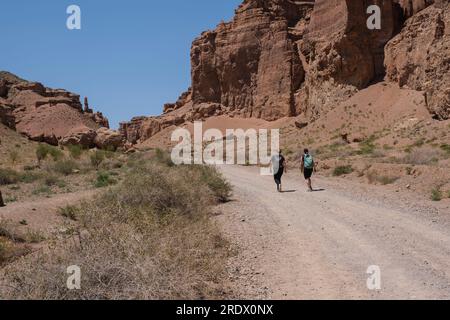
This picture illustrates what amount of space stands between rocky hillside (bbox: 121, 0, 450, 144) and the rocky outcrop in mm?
80

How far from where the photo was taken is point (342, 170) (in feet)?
63.4

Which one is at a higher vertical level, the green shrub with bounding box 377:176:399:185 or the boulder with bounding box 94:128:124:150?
the boulder with bounding box 94:128:124:150

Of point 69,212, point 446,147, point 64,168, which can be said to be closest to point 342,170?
point 446,147

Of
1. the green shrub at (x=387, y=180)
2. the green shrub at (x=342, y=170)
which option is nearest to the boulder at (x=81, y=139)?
the green shrub at (x=342, y=170)

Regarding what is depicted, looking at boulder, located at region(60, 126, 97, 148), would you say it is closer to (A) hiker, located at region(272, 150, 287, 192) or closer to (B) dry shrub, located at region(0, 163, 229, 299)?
(A) hiker, located at region(272, 150, 287, 192)

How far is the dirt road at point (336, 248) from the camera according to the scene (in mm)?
5477

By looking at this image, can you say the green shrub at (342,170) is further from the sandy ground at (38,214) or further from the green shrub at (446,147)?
the sandy ground at (38,214)

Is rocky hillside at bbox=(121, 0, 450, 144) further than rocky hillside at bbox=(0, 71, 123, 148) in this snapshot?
No

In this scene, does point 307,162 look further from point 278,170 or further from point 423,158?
point 423,158

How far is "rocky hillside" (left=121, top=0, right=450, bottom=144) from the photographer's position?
121 feet

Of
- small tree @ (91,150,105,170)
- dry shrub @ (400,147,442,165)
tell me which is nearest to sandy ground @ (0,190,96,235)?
dry shrub @ (400,147,442,165)

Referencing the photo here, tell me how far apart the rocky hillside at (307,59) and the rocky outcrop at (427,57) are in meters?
0.08

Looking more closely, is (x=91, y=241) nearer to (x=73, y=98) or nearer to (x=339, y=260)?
(x=339, y=260)
